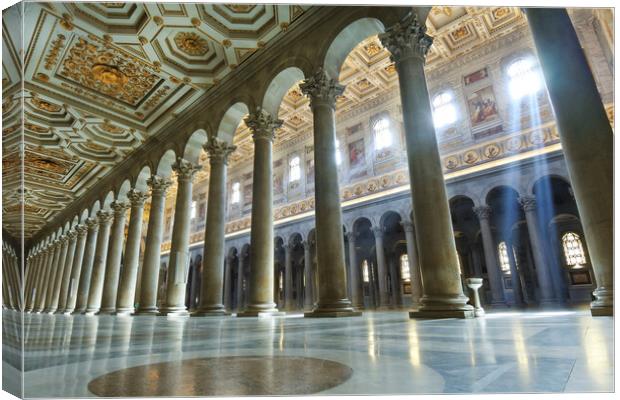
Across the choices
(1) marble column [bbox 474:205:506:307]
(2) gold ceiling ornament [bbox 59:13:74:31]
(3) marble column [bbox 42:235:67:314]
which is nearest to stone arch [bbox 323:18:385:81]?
(2) gold ceiling ornament [bbox 59:13:74:31]

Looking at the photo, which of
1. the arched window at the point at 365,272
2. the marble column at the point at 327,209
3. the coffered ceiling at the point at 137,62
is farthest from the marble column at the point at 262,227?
the arched window at the point at 365,272

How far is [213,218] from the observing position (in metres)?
9.82

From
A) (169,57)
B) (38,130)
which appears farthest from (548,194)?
(38,130)

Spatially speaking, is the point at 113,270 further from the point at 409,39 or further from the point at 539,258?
the point at 539,258

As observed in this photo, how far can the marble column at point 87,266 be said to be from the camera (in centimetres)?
1700

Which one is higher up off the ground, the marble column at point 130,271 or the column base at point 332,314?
the marble column at point 130,271

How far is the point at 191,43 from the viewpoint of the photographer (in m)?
10.5

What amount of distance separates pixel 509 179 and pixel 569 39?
1058 cm

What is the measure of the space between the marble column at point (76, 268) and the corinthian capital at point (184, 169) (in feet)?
32.8

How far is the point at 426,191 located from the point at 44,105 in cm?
1411

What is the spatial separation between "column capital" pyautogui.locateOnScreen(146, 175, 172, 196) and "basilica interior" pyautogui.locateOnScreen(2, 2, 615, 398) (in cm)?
8

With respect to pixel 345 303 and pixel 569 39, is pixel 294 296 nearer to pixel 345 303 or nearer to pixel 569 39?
pixel 345 303

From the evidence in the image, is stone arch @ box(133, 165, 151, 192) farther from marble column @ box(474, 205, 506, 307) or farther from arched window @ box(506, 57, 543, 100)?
arched window @ box(506, 57, 543, 100)

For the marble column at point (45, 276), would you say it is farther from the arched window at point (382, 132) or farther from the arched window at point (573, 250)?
the arched window at point (573, 250)
